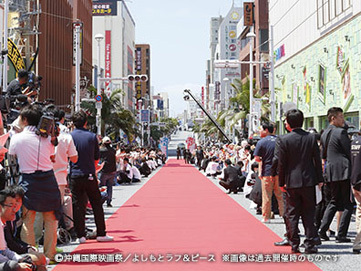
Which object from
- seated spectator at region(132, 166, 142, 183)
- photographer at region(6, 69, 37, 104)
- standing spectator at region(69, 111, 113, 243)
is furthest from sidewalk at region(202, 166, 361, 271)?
seated spectator at region(132, 166, 142, 183)

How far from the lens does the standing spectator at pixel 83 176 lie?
397 inches

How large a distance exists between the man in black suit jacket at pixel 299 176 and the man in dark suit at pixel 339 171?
1.12 metres

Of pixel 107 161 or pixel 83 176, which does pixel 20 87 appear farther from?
pixel 107 161

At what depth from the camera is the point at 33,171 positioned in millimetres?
8047

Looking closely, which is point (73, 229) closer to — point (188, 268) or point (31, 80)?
point (31, 80)

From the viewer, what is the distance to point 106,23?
Answer: 405ft

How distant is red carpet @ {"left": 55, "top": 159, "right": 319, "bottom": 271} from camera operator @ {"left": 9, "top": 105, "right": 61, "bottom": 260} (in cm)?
76

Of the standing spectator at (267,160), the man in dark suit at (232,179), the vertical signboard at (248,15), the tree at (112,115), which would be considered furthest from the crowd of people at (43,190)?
the vertical signboard at (248,15)

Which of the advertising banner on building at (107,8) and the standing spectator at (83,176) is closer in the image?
the standing spectator at (83,176)

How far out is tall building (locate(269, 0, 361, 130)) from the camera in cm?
3228

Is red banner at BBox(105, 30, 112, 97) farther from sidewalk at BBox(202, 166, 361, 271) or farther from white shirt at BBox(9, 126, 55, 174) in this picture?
white shirt at BBox(9, 126, 55, 174)

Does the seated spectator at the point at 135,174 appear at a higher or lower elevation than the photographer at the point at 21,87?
lower

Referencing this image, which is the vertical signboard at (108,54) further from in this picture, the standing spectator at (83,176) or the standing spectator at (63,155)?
the standing spectator at (63,155)

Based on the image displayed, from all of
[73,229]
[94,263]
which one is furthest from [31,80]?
[94,263]
